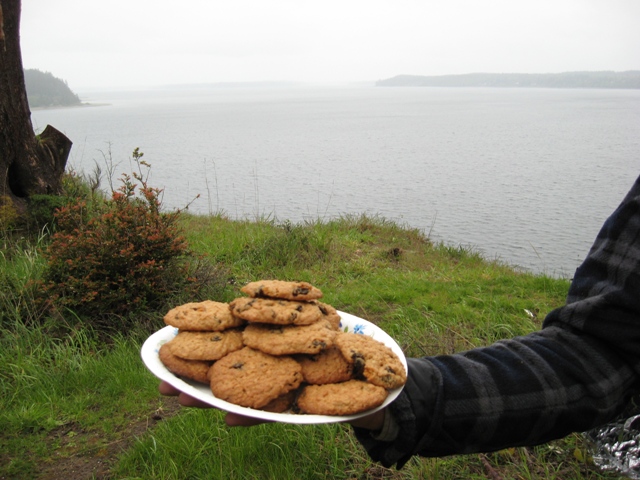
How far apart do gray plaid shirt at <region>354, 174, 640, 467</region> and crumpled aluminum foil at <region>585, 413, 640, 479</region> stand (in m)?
0.21

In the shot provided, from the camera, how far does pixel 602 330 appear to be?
67.2 inches

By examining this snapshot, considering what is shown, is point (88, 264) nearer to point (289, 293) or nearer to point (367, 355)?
point (289, 293)

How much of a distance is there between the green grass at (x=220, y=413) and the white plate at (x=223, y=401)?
1.44 m

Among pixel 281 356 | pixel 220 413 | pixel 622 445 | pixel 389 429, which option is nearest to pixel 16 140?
pixel 220 413

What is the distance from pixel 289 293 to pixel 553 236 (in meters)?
13.2

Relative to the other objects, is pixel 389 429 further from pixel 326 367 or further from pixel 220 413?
pixel 220 413

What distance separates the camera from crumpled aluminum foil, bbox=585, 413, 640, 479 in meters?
1.92

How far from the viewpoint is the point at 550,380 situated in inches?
69.6

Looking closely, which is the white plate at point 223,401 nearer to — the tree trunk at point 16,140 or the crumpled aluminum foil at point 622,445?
the crumpled aluminum foil at point 622,445

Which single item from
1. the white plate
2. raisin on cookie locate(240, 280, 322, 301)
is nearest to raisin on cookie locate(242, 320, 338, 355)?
raisin on cookie locate(240, 280, 322, 301)

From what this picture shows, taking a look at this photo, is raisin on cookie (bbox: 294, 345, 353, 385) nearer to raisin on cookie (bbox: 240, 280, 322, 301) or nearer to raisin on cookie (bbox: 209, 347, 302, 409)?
raisin on cookie (bbox: 209, 347, 302, 409)

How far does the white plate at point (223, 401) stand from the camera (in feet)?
5.70

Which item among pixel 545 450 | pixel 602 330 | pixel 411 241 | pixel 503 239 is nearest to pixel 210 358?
pixel 602 330

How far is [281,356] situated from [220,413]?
6.62 ft
